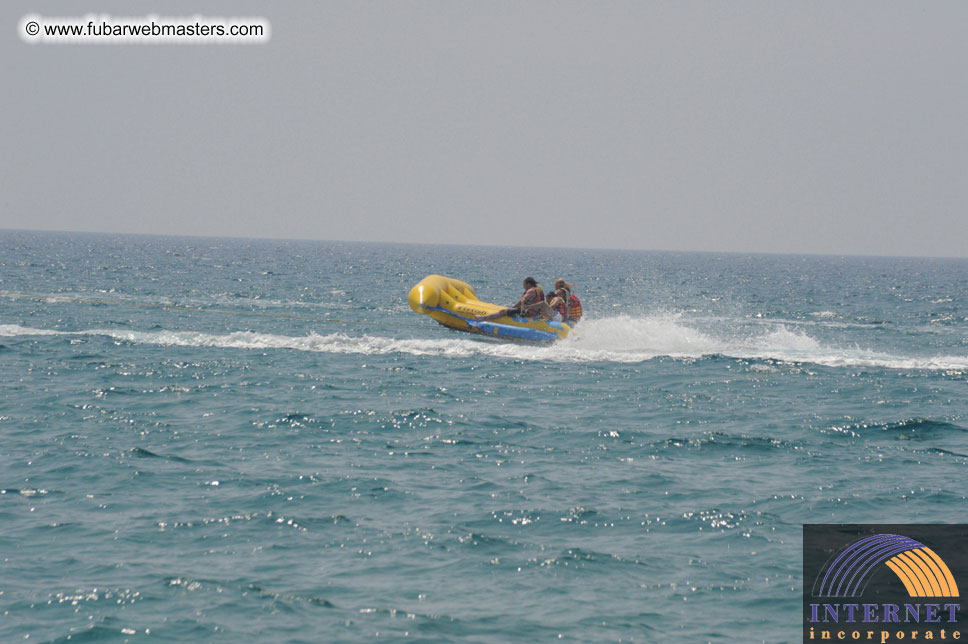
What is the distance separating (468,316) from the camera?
1978cm

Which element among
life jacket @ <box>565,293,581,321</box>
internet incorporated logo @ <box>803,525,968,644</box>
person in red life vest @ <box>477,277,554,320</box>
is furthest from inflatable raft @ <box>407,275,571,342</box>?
internet incorporated logo @ <box>803,525,968,644</box>

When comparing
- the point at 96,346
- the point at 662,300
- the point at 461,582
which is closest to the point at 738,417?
the point at 461,582

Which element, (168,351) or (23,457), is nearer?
(23,457)

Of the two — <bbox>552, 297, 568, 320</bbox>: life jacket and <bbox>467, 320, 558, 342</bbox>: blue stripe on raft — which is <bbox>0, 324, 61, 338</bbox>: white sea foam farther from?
<bbox>552, 297, 568, 320</bbox>: life jacket

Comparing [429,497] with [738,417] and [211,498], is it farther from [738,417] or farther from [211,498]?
[738,417]

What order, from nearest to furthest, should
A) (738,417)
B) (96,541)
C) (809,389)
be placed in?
(96,541)
(738,417)
(809,389)

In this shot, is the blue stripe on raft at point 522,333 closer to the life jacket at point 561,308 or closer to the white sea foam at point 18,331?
the life jacket at point 561,308

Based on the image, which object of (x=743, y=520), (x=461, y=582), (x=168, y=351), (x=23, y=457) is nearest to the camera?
(x=461, y=582)

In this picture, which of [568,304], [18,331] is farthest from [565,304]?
[18,331]

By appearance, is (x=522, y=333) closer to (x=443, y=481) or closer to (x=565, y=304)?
(x=565, y=304)

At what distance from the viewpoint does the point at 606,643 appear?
19.9ft

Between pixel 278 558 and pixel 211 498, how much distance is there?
1599mm

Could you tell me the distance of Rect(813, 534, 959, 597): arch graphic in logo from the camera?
702cm

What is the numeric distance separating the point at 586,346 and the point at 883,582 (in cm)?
1218
